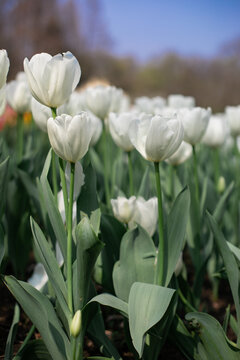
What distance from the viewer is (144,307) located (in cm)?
106

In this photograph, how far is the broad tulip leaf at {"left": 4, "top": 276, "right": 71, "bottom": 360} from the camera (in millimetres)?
1068

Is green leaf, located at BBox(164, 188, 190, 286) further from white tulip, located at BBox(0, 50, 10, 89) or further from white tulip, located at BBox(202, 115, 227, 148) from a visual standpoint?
white tulip, located at BBox(202, 115, 227, 148)

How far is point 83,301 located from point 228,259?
377 mm

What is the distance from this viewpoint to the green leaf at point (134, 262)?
4.00ft

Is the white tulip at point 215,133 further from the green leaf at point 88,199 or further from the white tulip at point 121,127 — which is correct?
the green leaf at point 88,199

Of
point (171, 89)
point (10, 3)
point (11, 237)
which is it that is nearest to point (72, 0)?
point (10, 3)

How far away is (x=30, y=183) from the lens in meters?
1.64

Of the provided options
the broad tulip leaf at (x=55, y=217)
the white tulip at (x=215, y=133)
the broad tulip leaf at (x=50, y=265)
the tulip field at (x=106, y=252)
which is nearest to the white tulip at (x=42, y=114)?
the tulip field at (x=106, y=252)

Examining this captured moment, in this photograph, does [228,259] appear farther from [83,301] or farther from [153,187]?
[153,187]

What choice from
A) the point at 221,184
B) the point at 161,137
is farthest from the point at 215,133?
the point at 161,137

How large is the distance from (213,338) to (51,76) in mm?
749

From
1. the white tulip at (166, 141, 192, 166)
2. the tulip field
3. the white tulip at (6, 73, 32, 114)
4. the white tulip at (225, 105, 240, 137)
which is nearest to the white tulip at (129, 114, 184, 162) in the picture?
the tulip field

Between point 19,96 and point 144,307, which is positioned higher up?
point 19,96

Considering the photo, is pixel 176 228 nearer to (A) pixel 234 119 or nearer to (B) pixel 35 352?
(B) pixel 35 352
